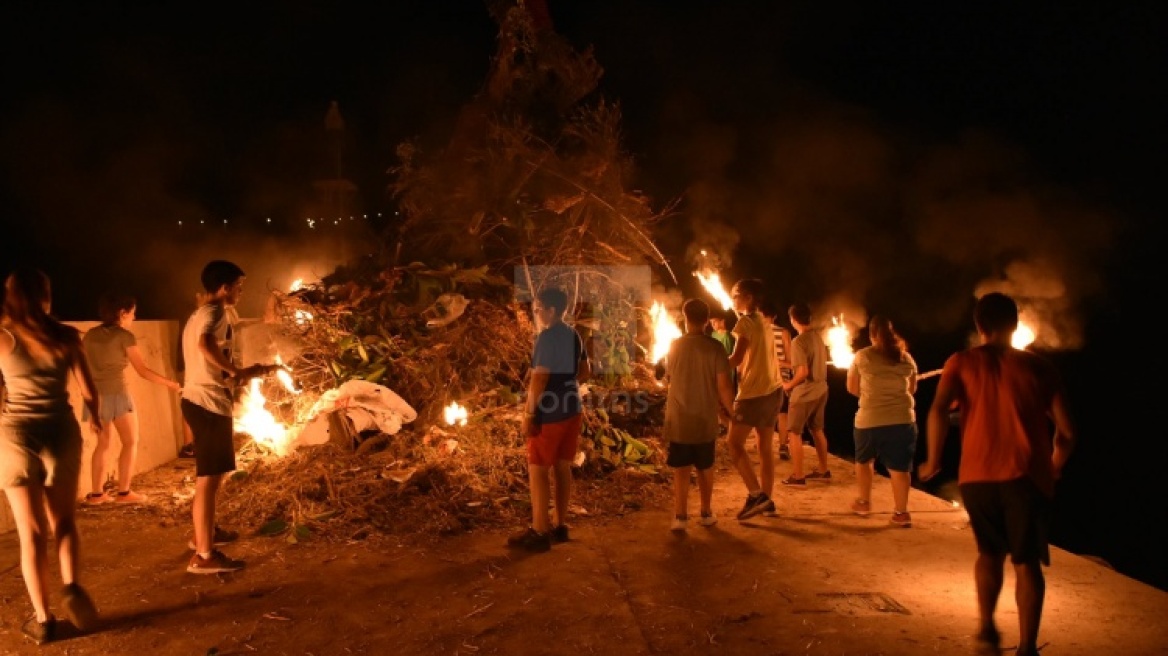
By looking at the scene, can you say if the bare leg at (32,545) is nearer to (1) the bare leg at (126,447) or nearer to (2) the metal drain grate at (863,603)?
(1) the bare leg at (126,447)

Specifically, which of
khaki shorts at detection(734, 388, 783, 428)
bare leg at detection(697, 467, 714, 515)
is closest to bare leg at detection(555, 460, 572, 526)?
bare leg at detection(697, 467, 714, 515)

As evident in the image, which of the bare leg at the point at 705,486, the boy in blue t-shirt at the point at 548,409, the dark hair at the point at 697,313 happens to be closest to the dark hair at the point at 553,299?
the boy in blue t-shirt at the point at 548,409

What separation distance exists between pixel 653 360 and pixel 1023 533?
6.79m

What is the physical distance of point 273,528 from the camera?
18.3ft

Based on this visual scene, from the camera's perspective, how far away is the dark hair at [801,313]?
7191 mm

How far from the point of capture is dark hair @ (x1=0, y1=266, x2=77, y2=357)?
386 cm

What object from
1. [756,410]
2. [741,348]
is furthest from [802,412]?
[741,348]

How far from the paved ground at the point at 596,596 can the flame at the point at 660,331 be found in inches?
178

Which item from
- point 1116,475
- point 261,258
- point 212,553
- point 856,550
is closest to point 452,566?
point 212,553

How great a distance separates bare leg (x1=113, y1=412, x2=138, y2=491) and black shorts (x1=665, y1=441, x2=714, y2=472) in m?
4.76

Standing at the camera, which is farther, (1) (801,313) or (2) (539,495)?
(1) (801,313)

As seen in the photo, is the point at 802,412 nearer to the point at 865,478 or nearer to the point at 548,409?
the point at 865,478

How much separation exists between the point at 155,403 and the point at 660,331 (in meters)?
6.27

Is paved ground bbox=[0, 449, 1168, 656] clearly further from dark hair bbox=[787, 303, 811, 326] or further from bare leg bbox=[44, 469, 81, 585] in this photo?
dark hair bbox=[787, 303, 811, 326]
